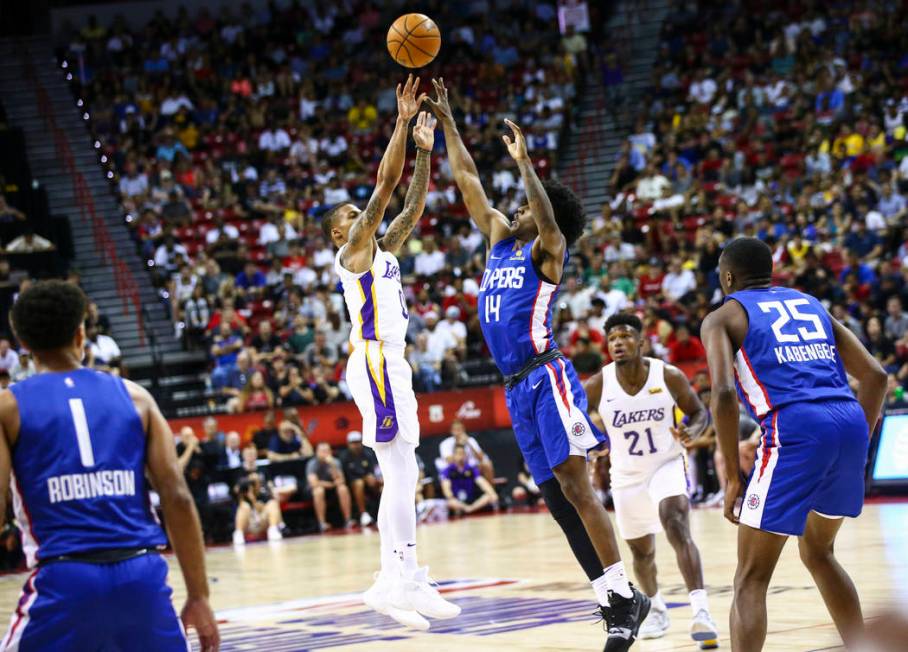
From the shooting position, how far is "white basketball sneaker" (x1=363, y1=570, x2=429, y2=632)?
7328 millimetres

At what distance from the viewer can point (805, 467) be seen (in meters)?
5.51

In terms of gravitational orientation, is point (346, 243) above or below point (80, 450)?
above

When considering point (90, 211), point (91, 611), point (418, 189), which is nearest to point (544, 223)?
point (418, 189)

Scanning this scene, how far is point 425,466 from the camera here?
18.4 m

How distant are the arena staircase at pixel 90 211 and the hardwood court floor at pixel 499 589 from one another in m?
6.11

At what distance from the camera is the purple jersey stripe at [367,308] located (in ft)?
25.0

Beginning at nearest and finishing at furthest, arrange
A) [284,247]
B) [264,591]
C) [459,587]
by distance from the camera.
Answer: [459,587] → [264,591] → [284,247]

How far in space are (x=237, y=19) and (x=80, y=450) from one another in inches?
1049

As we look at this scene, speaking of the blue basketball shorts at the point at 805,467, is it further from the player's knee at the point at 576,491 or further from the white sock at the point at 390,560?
the white sock at the point at 390,560

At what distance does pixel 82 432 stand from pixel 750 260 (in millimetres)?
3252

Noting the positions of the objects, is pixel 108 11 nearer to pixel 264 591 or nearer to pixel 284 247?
pixel 284 247

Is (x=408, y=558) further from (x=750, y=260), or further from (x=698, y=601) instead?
(x=750, y=260)

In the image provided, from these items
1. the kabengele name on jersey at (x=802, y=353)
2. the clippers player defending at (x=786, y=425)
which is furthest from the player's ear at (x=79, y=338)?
the kabengele name on jersey at (x=802, y=353)

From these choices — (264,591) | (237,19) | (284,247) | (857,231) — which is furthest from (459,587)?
(237,19)
